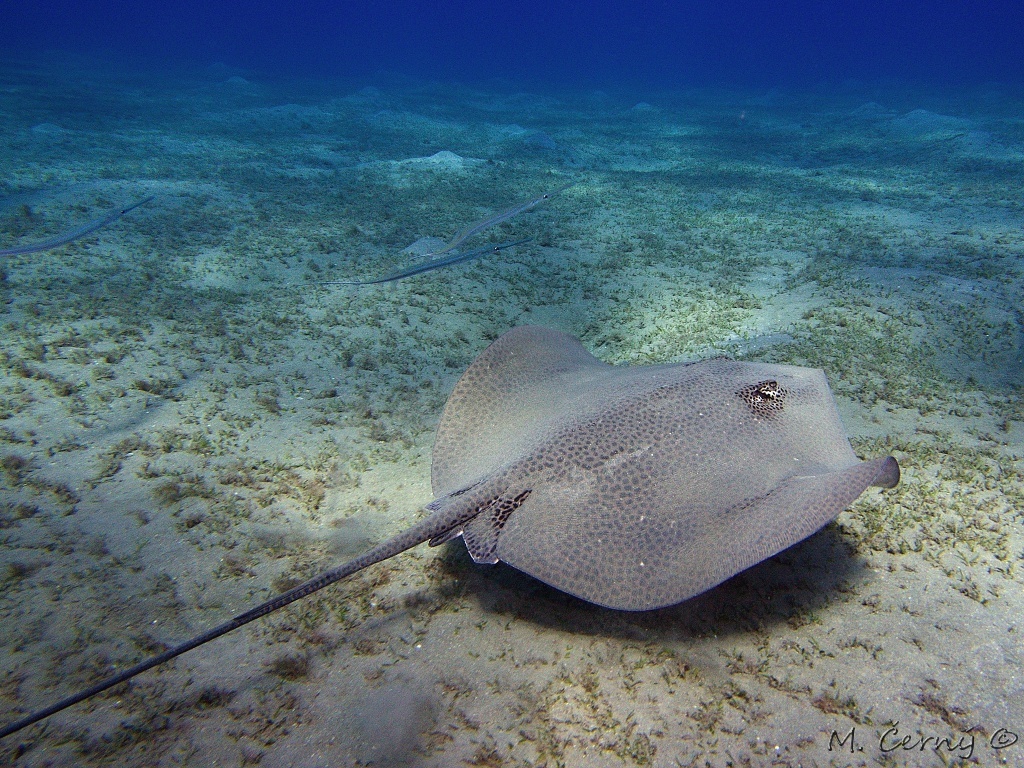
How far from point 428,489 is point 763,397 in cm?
257

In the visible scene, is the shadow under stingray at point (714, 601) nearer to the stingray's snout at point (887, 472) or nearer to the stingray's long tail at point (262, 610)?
the stingray's long tail at point (262, 610)

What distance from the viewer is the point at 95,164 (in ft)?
38.4

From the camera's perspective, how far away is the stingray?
7.77 feet

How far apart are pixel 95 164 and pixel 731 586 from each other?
622 inches

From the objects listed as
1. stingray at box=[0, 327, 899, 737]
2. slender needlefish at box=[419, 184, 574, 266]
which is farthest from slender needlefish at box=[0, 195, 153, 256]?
stingray at box=[0, 327, 899, 737]

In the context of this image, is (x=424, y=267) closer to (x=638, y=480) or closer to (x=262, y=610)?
(x=638, y=480)

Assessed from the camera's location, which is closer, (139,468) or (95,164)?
(139,468)

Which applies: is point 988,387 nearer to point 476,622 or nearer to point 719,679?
point 719,679

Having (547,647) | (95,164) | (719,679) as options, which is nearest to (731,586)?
(719,679)
